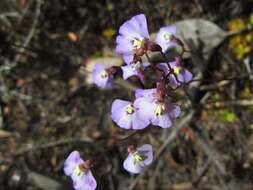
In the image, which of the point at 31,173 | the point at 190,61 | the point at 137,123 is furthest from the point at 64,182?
the point at 137,123

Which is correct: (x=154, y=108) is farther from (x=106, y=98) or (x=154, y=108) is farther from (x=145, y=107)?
(x=106, y=98)

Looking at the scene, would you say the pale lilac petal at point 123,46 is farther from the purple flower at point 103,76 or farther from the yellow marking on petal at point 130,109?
the purple flower at point 103,76

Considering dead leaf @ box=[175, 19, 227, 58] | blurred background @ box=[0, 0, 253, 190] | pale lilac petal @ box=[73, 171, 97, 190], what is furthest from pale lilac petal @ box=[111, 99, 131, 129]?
dead leaf @ box=[175, 19, 227, 58]

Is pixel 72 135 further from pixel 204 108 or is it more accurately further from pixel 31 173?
pixel 204 108

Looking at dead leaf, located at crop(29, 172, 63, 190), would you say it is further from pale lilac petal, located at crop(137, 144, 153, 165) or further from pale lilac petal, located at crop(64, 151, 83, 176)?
pale lilac petal, located at crop(137, 144, 153, 165)

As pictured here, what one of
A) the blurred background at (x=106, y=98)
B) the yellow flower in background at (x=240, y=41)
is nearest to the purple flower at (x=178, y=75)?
the blurred background at (x=106, y=98)
